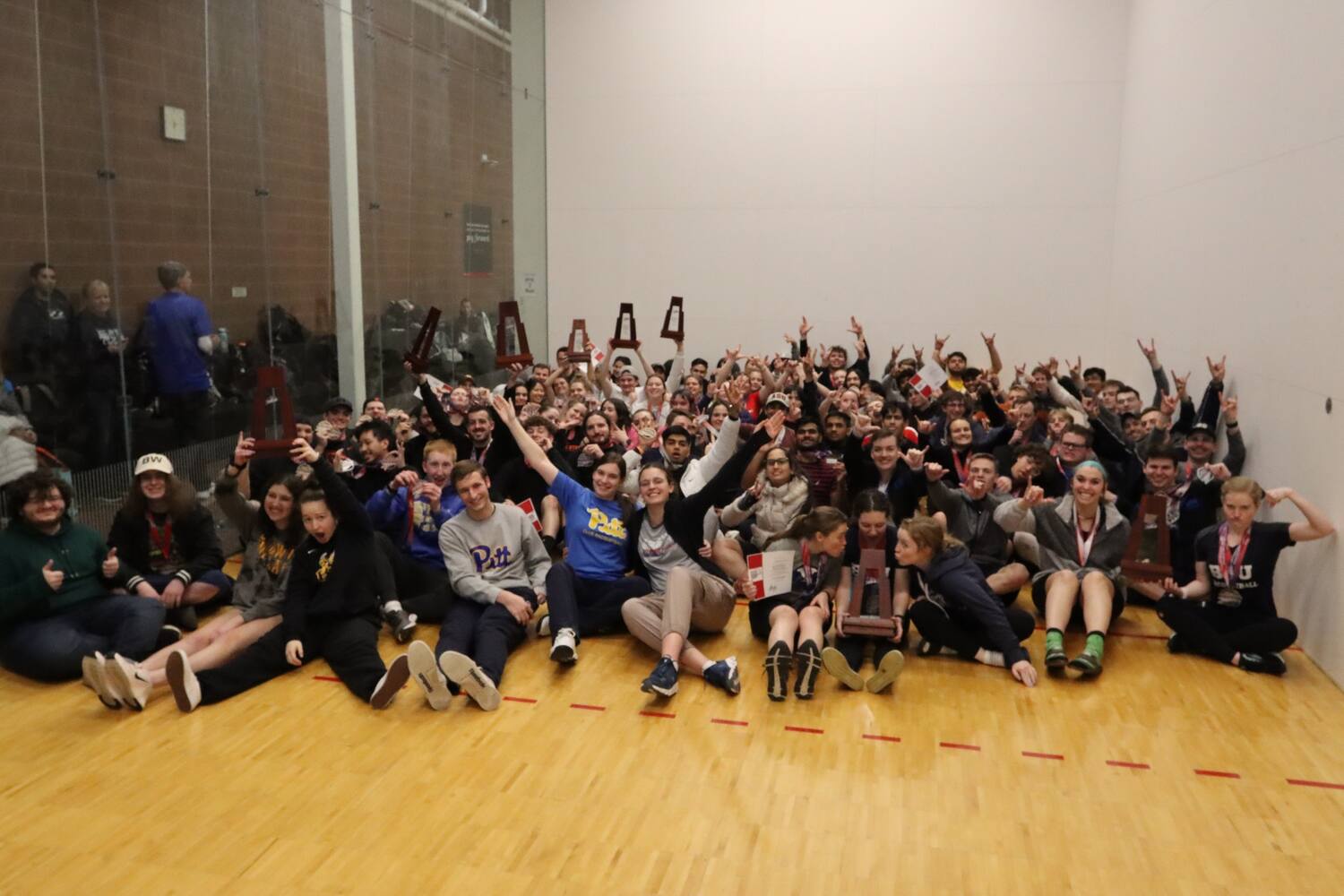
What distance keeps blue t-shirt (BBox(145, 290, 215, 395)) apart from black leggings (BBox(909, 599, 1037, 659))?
5324mm

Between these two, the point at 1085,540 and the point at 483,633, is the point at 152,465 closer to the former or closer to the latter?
the point at 483,633

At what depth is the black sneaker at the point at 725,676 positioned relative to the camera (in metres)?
5.61

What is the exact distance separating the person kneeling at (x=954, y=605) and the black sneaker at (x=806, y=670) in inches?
27.5

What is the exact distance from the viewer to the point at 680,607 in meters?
5.91

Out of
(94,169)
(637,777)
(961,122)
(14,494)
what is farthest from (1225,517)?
(961,122)

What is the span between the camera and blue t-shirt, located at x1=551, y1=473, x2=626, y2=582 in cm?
649

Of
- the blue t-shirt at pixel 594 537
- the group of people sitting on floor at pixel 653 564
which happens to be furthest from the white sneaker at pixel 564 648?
the blue t-shirt at pixel 594 537

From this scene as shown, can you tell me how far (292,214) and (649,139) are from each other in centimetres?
659

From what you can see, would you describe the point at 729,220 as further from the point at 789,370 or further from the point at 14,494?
the point at 14,494

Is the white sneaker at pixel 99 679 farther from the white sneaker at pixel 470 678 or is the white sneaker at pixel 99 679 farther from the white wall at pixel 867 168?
the white wall at pixel 867 168

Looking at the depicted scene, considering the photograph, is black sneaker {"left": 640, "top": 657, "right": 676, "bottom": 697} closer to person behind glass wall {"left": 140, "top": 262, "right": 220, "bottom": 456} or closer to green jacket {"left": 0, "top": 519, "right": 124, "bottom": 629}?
green jacket {"left": 0, "top": 519, "right": 124, "bottom": 629}

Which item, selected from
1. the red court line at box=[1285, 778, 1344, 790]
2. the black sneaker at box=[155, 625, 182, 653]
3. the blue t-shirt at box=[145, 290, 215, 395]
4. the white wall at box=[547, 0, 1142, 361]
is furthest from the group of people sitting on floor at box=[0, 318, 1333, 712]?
the white wall at box=[547, 0, 1142, 361]

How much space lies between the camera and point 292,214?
9.43 m

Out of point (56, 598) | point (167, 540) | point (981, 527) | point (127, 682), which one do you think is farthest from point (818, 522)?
point (56, 598)
